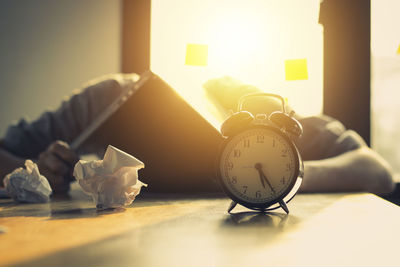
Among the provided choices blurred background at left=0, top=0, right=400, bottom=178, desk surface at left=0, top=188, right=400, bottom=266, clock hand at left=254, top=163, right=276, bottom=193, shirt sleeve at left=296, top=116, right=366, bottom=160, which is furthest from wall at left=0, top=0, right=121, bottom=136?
clock hand at left=254, top=163, right=276, bottom=193

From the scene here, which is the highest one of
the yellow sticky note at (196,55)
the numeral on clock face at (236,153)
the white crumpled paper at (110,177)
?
the yellow sticky note at (196,55)

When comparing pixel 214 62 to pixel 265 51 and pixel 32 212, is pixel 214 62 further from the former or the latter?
pixel 32 212

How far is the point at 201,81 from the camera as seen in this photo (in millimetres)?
1453

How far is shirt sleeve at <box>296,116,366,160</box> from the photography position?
1.40 metres

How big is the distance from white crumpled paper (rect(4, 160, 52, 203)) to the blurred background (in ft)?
1.39

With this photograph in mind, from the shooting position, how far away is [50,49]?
7.92 ft

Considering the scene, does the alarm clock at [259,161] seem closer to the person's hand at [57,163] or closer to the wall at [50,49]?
the person's hand at [57,163]

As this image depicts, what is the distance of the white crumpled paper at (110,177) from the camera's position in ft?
2.53

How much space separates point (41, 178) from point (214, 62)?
62cm

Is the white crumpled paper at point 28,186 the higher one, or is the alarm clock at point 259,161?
the alarm clock at point 259,161

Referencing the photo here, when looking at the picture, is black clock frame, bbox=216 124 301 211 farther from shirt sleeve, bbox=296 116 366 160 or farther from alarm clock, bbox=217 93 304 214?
shirt sleeve, bbox=296 116 366 160

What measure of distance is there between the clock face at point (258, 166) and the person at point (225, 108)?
396 mm

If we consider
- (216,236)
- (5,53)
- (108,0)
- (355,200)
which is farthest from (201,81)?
(5,53)

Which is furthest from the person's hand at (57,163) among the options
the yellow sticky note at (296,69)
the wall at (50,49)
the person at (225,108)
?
the wall at (50,49)
